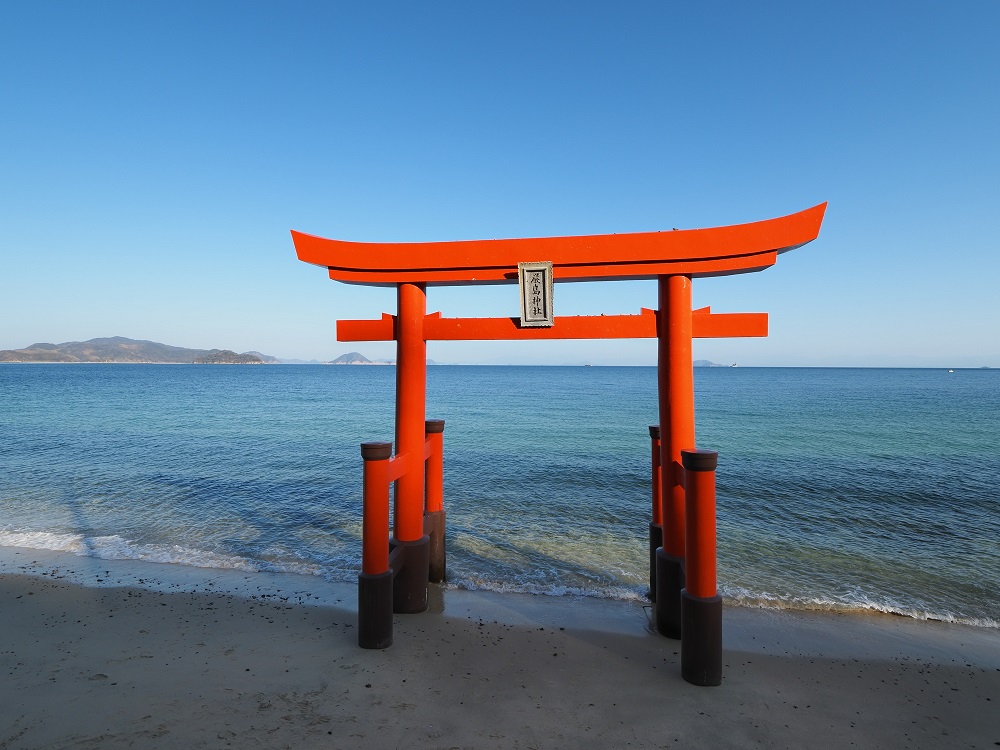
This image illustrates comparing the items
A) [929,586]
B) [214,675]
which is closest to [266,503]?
[214,675]

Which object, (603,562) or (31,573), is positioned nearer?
(31,573)

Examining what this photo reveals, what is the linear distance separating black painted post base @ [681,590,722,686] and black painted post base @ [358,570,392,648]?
8.31 feet

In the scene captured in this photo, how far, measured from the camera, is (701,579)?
3.83 metres

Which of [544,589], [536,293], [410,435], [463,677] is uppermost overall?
[536,293]

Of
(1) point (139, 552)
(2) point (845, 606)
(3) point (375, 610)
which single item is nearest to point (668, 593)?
(3) point (375, 610)

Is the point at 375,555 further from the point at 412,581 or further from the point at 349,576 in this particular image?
the point at 349,576

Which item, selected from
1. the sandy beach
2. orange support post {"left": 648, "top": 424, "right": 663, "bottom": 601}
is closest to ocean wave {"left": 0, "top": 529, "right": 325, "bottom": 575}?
the sandy beach

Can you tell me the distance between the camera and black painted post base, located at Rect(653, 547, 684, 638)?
4.66 meters

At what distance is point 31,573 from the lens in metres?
6.64

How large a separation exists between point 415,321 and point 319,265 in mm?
1142

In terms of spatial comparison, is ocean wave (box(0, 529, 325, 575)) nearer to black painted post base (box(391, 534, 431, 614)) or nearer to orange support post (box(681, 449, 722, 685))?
black painted post base (box(391, 534, 431, 614))

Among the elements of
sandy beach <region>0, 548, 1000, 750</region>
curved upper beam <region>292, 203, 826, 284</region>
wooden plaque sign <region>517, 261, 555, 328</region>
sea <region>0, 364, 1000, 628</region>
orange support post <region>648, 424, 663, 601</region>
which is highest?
curved upper beam <region>292, 203, 826, 284</region>

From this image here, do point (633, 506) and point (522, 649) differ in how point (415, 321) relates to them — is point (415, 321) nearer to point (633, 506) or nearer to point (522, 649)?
point (522, 649)

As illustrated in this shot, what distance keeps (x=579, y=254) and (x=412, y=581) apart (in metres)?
3.81
